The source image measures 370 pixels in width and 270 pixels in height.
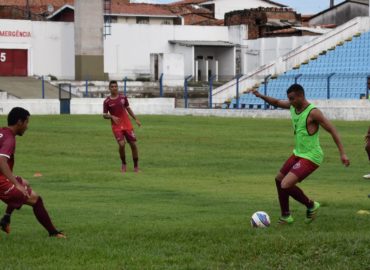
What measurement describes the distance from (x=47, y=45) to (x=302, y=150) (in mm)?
60317

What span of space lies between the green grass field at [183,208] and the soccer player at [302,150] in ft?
1.25

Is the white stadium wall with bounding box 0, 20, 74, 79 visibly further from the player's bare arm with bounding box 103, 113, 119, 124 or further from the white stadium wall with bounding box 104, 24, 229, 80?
the player's bare arm with bounding box 103, 113, 119, 124

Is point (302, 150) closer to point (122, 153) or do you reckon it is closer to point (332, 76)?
point (122, 153)

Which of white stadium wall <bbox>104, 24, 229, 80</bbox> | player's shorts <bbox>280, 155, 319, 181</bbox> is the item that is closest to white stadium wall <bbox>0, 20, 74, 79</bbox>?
white stadium wall <bbox>104, 24, 229, 80</bbox>

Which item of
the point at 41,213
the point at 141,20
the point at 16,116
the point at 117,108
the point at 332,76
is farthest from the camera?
the point at 141,20

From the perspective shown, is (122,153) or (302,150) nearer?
(302,150)

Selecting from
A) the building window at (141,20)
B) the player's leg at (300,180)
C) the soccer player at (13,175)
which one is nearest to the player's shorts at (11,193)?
the soccer player at (13,175)

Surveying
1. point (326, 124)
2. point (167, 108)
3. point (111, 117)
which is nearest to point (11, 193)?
point (326, 124)

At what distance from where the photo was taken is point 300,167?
12266 millimetres

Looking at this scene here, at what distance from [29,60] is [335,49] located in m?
24.4

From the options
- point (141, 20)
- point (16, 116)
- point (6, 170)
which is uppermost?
point (141, 20)

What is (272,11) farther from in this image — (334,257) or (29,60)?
(334,257)

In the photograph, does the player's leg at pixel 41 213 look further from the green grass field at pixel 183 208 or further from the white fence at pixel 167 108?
the white fence at pixel 167 108

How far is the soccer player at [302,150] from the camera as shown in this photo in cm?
1224
